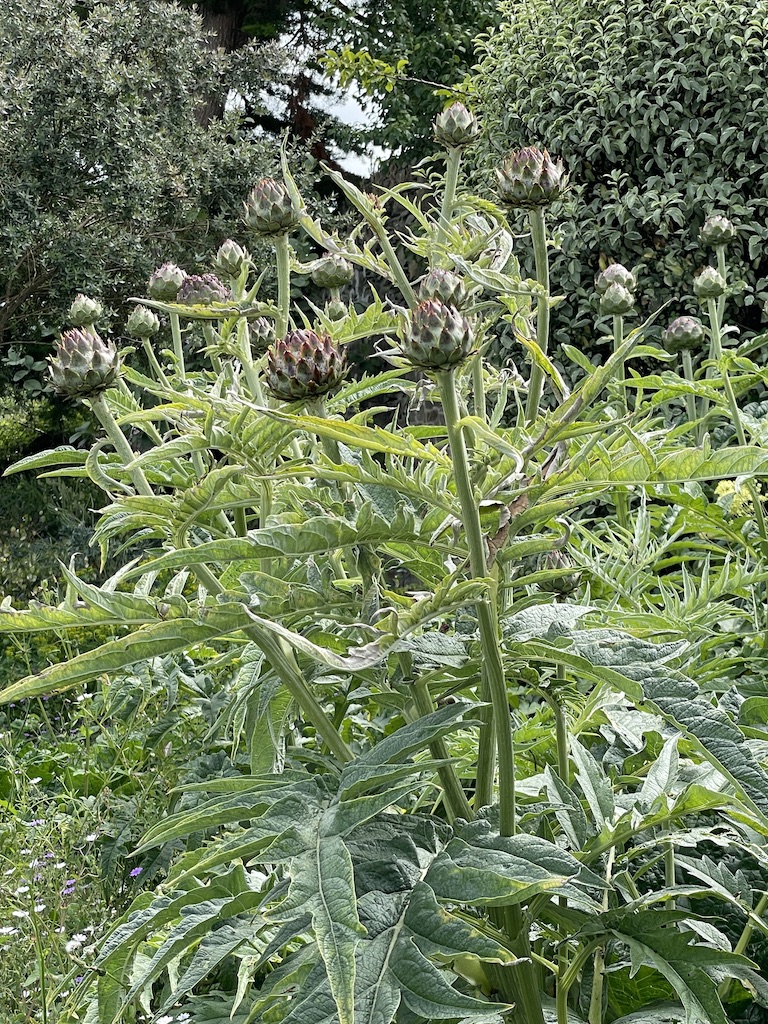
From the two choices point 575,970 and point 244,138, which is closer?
point 575,970

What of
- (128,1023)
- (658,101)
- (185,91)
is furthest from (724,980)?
(185,91)

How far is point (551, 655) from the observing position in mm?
942

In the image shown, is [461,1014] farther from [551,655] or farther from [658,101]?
[658,101]

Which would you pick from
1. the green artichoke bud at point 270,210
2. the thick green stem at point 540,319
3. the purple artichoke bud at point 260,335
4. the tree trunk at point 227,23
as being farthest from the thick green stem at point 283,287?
the tree trunk at point 227,23

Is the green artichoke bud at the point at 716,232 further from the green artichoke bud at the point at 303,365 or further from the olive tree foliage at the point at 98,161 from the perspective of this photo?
the olive tree foliage at the point at 98,161

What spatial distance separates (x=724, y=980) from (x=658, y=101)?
12.8ft

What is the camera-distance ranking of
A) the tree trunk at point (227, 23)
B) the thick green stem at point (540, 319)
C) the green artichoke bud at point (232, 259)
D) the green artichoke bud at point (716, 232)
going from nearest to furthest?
the thick green stem at point (540, 319)
the green artichoke bud at point (232, 259)
the green artichoke bud at point (716, 232)
the tree trunk at point (227, 23)

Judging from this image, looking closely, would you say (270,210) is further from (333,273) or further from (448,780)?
(448,780)

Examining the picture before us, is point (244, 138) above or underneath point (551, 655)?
above

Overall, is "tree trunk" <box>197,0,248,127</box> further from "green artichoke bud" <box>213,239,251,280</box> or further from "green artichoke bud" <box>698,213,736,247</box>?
"green artichoke bud" <box>213,239,251,280</box>

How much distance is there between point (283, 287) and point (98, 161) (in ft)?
17.3

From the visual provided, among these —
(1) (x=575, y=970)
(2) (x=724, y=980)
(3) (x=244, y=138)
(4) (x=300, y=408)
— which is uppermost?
(3) (x=244, y=138)

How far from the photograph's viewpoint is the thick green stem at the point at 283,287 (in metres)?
1.32

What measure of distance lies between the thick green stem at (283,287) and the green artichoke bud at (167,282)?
35 cm
